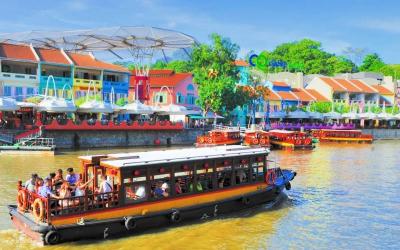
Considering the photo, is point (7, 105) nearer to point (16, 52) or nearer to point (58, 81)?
point (16, 52)

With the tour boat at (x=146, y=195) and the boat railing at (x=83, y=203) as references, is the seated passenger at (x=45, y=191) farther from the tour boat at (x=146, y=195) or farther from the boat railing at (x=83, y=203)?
the boat railing at (x=83, y=203)

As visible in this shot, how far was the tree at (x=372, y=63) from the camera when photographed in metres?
118

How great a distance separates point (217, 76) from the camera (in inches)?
2174

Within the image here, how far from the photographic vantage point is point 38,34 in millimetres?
59656

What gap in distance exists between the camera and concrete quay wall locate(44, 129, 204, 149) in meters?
37.3

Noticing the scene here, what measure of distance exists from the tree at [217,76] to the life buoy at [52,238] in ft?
134

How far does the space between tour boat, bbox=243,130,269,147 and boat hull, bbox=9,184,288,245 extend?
24.3 m

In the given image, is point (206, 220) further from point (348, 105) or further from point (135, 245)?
point (348, 105)

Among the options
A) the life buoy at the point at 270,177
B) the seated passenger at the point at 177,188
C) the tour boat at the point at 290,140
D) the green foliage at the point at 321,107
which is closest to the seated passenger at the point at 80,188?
the seated passenger at the point at 177,188

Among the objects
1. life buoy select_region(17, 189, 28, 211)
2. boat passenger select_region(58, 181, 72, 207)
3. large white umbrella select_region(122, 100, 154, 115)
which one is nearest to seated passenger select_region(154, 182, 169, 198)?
boat passenger select_region(58, 181, 72, 207)

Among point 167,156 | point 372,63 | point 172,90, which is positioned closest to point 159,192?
point 167,156

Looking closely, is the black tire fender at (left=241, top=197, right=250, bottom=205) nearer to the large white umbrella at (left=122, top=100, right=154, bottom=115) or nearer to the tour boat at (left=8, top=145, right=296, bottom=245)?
the tour boat at (left=8, top=145, right=296, bottom=245)

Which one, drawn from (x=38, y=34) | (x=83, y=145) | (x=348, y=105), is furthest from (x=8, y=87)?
(x=348, y=105)

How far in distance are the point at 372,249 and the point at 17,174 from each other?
55.0 ft
